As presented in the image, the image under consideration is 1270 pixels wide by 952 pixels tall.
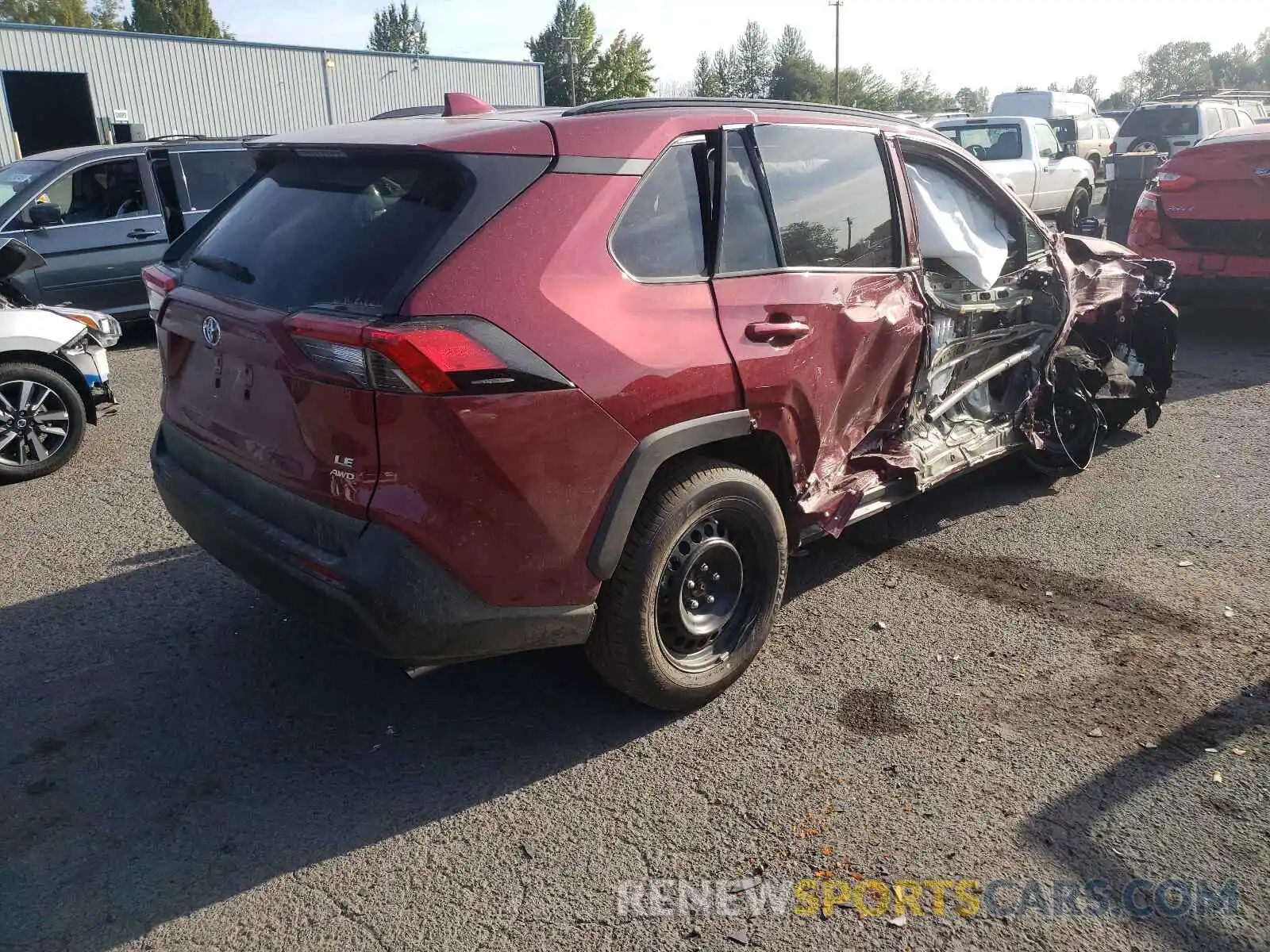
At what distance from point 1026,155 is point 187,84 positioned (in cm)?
2553

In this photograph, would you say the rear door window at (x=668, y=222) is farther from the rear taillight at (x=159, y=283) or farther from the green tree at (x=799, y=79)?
the green tree at (x=799, y=79)

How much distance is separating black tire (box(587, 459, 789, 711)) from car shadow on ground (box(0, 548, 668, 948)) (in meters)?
0.25

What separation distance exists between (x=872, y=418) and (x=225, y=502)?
2.51m

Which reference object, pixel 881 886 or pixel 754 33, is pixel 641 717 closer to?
pixel 881 886

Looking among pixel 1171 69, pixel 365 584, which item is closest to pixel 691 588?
pixel 365 584

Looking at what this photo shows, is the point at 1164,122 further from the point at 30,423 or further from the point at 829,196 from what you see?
the point at 30,423

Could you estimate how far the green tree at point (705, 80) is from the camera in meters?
78.8

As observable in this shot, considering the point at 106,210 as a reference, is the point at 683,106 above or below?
above

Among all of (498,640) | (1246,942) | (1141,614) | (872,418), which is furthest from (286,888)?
(1141,614)

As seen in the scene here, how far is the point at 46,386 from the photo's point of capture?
19.9ft

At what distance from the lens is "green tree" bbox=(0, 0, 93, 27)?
66.1 m

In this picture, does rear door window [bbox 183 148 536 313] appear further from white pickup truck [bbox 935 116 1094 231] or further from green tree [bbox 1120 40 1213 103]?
green tree [bbox 1120 40 1213 103]

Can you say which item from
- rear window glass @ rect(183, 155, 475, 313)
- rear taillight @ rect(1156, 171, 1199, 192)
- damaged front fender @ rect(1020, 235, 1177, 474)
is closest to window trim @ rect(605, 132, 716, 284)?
rear window glass @ rect(183, 155, 475, 313)

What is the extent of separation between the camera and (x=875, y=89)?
2717 inches
